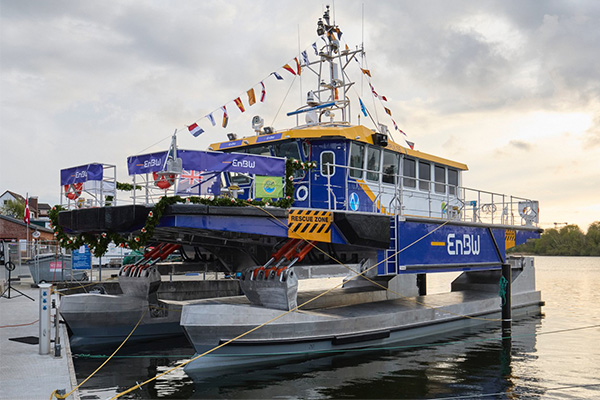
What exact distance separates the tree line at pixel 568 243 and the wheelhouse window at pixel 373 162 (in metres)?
75.1

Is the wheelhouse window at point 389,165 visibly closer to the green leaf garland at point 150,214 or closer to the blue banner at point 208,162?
the green leaf garland at point 150,214

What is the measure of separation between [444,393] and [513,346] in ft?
17.2

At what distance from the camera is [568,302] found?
24.2 m

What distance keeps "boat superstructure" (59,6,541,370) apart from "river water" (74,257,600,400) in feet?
2.25

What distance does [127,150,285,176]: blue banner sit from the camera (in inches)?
432

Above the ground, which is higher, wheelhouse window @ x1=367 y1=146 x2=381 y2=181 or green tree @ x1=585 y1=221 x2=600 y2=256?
wheelhouse window @ x1=367 y1=146 x2=381 y2=181

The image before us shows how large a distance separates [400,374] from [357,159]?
561 cm

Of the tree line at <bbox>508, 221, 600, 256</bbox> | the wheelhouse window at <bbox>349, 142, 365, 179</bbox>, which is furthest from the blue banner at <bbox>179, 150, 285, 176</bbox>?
the tree line at <bbox>508, 221, 600, 256</bbox>

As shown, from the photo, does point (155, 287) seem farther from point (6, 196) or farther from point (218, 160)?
point (6, 196)

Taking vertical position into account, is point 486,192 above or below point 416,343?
above

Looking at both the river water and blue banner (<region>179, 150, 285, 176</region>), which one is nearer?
the river water

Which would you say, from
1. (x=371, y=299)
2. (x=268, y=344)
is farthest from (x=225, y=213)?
(x=371, y=299)

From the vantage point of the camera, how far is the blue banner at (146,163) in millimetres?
11008

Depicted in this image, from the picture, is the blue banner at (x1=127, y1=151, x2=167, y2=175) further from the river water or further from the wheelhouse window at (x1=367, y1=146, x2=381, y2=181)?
the wheelhouse window at (x1=367, y1=146, x2=381, y2=181)
